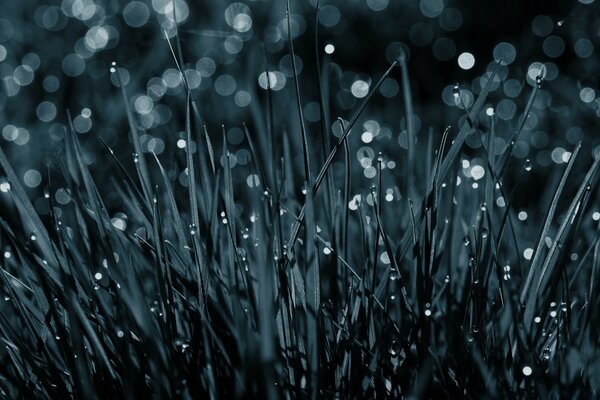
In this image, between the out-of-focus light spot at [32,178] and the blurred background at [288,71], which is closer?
the out-of-focus light spot at [32,178]

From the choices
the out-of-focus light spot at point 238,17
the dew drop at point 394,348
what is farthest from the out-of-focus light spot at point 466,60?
the dew drop at point 394,348

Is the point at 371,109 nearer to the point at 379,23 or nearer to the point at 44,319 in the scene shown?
the point at 379,23

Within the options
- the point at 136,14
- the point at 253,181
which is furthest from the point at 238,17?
the point at 253,181

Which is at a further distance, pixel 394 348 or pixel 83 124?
pixel 83 124

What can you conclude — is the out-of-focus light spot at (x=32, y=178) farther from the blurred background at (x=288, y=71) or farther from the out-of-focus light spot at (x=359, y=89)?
the out-of-focus light spot at (x=359, y=89)

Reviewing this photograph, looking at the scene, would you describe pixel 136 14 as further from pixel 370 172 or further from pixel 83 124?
pixel 370 172

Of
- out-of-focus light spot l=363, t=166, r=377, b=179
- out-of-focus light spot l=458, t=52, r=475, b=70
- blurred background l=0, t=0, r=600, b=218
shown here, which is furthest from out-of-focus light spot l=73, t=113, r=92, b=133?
out-of-focus light spot l=458, t=52, r=475, b=70

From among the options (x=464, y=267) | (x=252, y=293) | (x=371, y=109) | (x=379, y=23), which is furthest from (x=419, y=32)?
(x=252, y=293)
